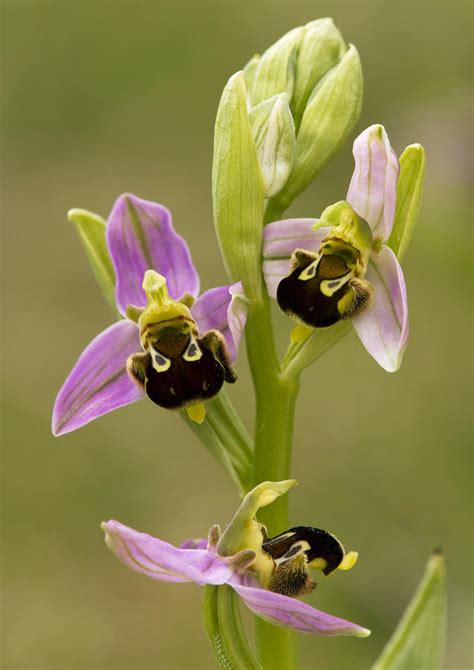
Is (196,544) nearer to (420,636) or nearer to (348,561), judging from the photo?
(348,561)

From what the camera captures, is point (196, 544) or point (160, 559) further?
point (196, 544)

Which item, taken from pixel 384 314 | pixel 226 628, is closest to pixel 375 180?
pixel 384 314

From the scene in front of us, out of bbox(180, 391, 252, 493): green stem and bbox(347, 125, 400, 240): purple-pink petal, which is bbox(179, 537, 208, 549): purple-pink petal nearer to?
bbox(180, 391, 252, 493): green stem

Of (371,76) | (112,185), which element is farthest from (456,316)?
(112,185)

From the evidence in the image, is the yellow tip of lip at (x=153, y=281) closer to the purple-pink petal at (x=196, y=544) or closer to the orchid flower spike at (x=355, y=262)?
the orchid flower spike at (x=355, y=262)

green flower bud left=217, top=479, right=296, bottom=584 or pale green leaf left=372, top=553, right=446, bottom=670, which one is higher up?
green flower bud left=217, top=479, right=296, bottom=584

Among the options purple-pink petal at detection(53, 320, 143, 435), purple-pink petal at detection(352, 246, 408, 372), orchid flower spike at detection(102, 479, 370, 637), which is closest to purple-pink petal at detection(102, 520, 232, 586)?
orchid flower spike at detection(102, 479, 370, 637)
